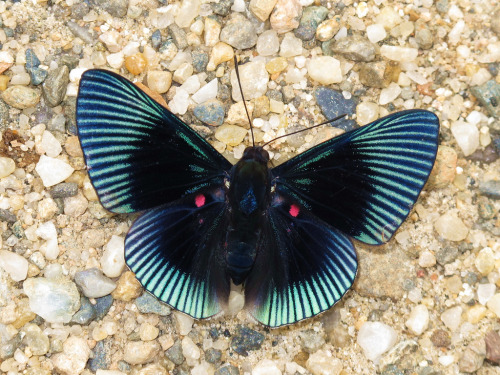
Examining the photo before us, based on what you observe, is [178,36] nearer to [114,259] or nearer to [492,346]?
[114,259]

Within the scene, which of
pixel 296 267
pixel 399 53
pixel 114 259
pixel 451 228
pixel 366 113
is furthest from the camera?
pixel 399 53

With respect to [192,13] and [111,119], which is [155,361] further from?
[192,13]

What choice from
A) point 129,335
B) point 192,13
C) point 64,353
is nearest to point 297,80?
point 192,13

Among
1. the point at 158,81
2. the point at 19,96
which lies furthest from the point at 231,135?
the point at 19,96

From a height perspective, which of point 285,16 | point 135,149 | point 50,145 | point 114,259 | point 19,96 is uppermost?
point 285,16

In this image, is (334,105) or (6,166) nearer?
(6,166)

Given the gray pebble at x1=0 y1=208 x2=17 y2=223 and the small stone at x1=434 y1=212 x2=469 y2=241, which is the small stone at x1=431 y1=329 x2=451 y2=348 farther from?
the gray pebble at x1=0 y1=208 x2=17 y2=223

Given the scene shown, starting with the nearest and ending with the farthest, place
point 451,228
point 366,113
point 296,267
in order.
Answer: point 296,267 < point 451,228 < point 366,113
